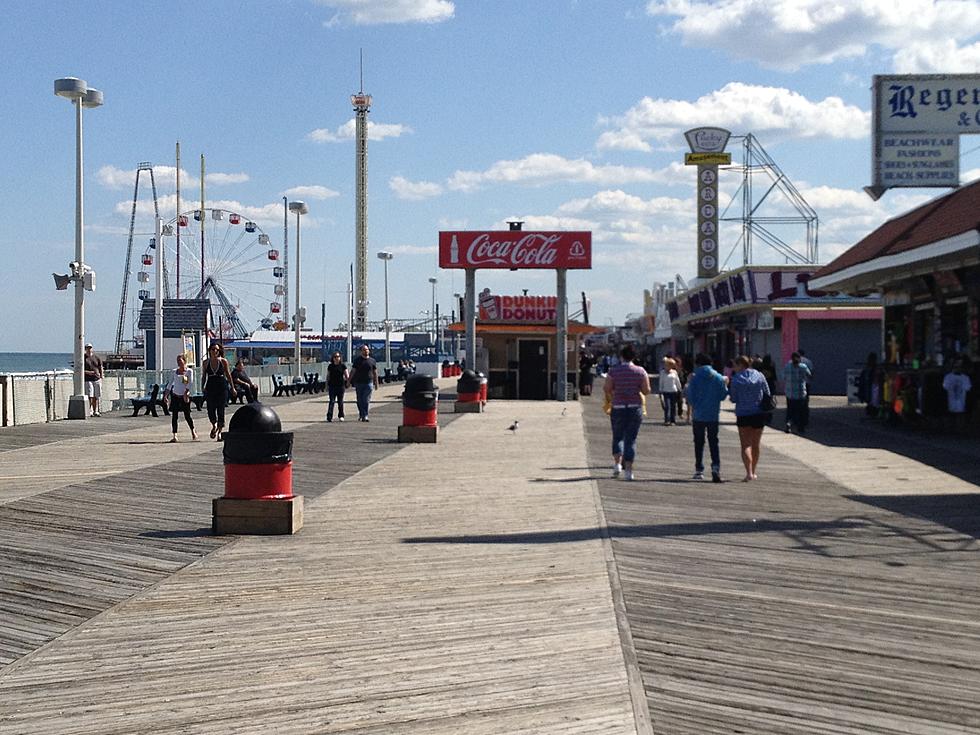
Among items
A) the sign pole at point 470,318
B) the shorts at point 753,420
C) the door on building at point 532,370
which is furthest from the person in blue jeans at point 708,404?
the door on building at point 532,370

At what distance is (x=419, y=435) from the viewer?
65.8 feet

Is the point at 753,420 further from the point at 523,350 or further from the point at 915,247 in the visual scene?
the point at 523,350

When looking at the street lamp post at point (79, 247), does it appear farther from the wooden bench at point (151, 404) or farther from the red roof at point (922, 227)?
the red roof at point (922, 227)

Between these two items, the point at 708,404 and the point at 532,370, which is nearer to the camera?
the point at 708,404

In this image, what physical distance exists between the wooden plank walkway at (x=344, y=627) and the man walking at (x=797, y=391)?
34.3ft

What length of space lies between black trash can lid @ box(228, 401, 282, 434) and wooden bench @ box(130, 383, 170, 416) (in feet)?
62.6

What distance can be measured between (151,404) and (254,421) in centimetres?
1927

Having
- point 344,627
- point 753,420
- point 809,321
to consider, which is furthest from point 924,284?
point 344,627

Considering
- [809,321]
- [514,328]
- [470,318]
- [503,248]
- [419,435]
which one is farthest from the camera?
[809,321]

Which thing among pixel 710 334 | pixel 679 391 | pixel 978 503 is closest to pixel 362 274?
pixel 710 334

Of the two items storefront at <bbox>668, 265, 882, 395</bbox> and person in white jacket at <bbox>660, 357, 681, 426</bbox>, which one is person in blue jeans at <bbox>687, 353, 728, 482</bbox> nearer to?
person in white jacket at <bbox>660, 357, 681, 426</bbox>

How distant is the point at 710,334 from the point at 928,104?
142 feet

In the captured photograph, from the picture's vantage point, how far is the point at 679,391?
26719 mm

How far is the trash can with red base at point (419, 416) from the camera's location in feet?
65.8
